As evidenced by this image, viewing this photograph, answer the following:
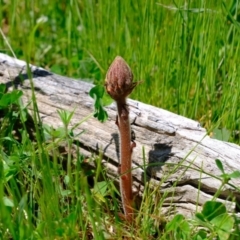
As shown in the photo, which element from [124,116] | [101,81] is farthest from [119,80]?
[101,81]

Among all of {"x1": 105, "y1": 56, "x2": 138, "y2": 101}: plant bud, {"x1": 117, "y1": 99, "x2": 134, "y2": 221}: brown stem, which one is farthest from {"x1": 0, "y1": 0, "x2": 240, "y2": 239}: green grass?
{"x1": 105, "y1": 56, "x2": 138, "y2": 101}: plant bud

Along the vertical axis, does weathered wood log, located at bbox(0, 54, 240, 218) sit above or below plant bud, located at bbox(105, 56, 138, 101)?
below

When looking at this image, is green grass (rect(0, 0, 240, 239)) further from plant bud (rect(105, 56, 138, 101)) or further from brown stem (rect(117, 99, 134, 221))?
plant bud (rect(105, 56, 138, 101))

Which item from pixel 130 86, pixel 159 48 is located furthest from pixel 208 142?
pixel 159 48

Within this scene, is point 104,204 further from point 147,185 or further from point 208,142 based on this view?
point 208,142

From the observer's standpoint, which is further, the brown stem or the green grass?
the brown stem

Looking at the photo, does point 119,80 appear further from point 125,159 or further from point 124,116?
point 125,159
